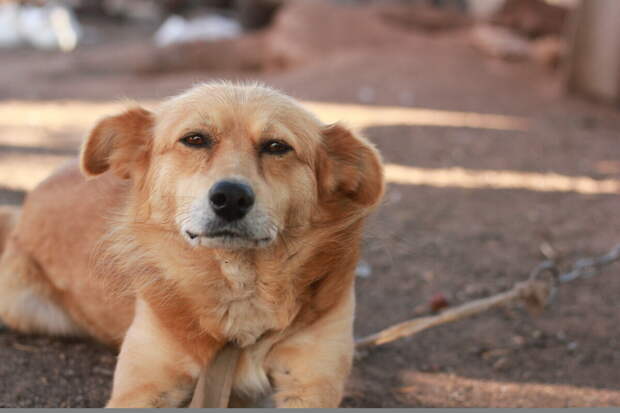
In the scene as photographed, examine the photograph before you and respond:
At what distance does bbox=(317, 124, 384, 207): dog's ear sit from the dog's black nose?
54cm

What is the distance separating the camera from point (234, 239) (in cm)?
246

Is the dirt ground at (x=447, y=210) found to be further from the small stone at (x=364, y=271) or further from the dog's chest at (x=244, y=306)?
the dog's chest at (x=244, y=306)

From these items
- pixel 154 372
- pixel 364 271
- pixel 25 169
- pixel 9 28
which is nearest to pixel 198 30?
pixel 9 28

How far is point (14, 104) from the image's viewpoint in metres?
8.38

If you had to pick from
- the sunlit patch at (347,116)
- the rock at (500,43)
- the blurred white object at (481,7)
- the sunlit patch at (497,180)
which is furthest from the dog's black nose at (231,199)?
the blurred white object at (481,7)

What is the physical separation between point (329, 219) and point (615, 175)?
435cm

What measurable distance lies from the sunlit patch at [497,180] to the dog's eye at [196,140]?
340 cm

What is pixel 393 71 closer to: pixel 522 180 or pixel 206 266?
pixel 522 180

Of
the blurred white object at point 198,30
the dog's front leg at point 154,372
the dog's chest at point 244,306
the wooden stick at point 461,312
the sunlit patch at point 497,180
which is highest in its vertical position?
the dog's chest at point 244,306

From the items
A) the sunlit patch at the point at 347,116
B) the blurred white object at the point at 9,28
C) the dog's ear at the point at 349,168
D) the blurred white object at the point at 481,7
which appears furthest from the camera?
the blurred white object at the point at 481,7

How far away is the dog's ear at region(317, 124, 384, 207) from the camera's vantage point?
2916 millimetres

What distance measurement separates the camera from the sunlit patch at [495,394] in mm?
3045

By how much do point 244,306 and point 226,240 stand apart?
0.37 meters

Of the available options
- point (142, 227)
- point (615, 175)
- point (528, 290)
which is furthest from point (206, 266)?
point (615, 175)
